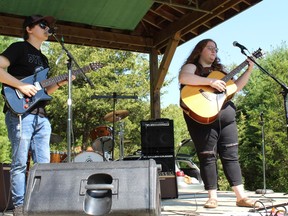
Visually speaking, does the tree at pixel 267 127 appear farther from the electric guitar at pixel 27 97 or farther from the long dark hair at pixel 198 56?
the electric guitar at pixel 27 97

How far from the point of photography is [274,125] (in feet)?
72.3

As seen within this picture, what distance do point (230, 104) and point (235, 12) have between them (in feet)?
10.5

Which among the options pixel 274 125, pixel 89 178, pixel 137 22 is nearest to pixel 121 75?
pixel 274 125

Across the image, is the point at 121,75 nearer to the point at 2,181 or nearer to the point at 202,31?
the point at 202,31

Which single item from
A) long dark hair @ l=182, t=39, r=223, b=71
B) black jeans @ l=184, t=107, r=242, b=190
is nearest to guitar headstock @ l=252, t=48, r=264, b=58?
long dark hair @ l=182, t=39, r=223, b=71

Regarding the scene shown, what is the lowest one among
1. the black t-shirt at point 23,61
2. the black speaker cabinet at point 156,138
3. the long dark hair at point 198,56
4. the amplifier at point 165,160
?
the amplifier at point 165,160

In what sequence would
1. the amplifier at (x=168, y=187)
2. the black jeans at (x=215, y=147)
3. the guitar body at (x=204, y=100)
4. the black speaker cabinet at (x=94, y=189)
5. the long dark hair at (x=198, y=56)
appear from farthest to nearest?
the amplifier at (x=168, y=187) < the long dark hair at (x=198, y=56) < the black jeans at (x=215, y=147) < the guitar body at (x=204, y=100) < the black speaker cabinet at (x=94, y=189)

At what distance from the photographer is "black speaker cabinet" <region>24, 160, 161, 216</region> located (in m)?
2.04

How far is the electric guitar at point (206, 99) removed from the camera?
3.56m

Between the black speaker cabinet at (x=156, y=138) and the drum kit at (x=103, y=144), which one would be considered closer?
the black speaker cabinet at (x=156, y=138)

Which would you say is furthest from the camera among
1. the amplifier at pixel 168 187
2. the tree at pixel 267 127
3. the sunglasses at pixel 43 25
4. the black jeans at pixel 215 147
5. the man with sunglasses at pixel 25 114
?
the tree at pixel 267 127

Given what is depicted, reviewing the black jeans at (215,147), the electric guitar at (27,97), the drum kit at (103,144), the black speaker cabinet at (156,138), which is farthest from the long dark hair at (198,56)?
the drum kit at (103,144)

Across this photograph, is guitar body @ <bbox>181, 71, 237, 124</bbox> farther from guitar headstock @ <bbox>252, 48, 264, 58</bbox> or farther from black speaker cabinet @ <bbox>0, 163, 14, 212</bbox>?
black speaker cabinet @ <bbox>0, 163, 14, 212</bbox>

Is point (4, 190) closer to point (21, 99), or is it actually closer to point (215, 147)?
point (21, 99)
